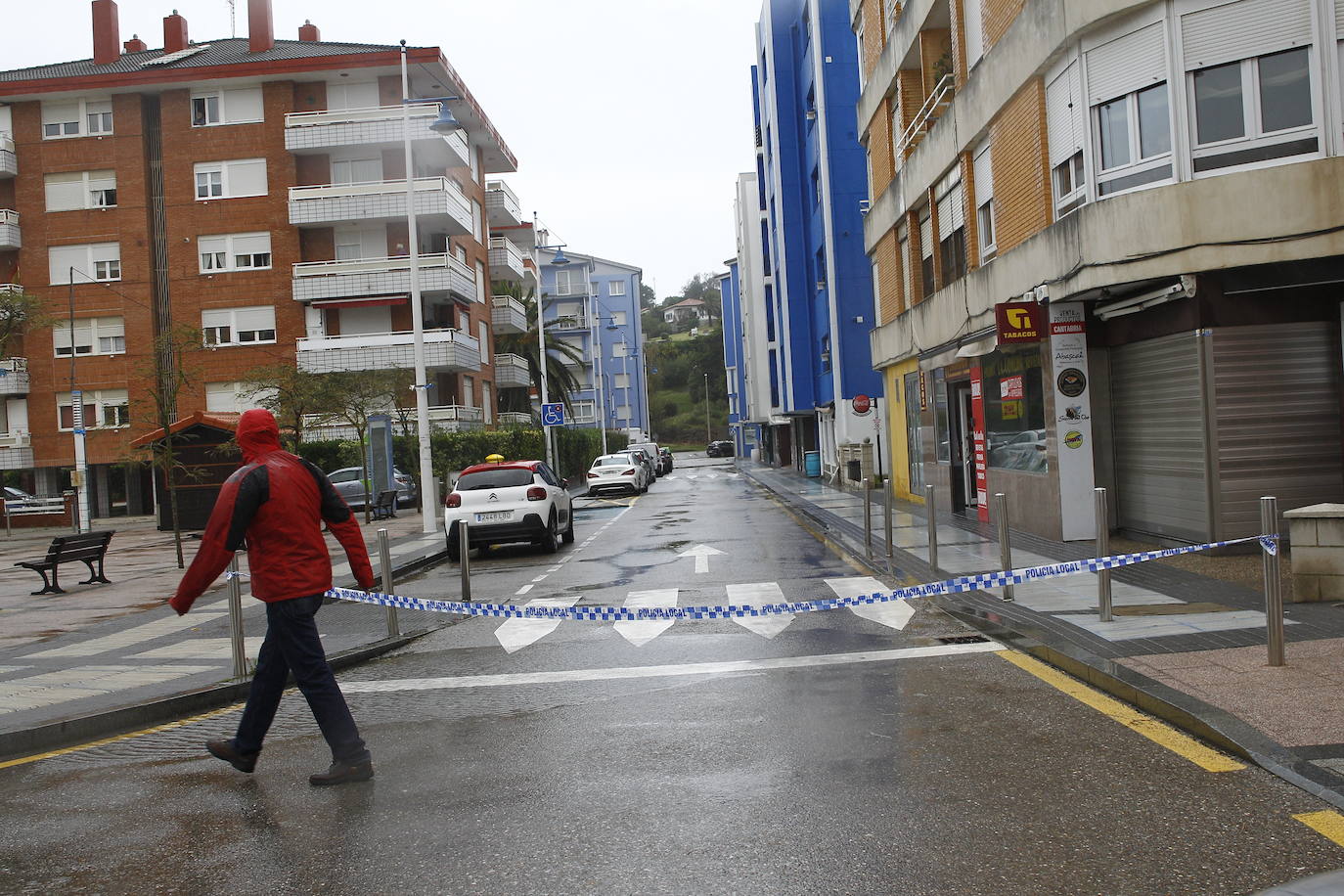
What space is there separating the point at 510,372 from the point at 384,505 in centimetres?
2104

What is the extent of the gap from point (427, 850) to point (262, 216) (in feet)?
132

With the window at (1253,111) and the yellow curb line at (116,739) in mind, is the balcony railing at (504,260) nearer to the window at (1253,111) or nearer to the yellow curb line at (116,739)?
the window at (1253,111)

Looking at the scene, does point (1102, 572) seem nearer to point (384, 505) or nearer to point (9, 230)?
point (384, 505)

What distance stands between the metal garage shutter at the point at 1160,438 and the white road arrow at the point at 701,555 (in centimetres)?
560

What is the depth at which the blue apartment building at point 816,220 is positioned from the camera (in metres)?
38.0

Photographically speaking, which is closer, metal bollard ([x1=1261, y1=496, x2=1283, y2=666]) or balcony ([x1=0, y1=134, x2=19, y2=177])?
metal bollard ([x1=1261, y1=496, x2=1283, y2=666])

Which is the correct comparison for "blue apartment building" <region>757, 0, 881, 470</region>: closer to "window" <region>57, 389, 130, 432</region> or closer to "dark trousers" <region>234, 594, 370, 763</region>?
"window" <region>57, 389, 130, 432</region>

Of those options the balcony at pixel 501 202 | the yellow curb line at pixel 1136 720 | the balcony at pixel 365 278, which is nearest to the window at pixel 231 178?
the balcony at pixel 365 278

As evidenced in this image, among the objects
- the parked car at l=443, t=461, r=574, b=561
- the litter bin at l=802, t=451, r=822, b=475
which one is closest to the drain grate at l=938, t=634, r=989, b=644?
the parked car at l=443, t=461, r=574, b=561

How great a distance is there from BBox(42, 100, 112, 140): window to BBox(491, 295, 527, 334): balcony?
16772 mm

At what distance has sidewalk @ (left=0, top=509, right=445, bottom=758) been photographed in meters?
7.37

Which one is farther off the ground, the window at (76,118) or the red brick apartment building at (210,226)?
the window at (76,118)

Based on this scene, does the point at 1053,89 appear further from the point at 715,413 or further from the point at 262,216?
the point at 715,413

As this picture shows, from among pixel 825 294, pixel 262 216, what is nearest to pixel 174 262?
pixel 262 216
